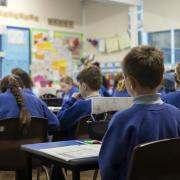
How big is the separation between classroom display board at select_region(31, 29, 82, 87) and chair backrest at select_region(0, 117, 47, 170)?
15.2ft

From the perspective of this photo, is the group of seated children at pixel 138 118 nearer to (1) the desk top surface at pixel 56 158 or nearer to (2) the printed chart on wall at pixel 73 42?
(1) the desk top surface at pixel 56 158

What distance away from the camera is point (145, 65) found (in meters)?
1.49

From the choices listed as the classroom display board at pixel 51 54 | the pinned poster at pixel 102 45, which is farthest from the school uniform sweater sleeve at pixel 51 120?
the pinned poster at pixel 102 45

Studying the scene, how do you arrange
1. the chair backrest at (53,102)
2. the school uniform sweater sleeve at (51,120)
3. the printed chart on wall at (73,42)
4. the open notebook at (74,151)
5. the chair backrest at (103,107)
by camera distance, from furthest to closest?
the printed chart on wall at (73,42) → the chair backrest at (53,102) → the school uniform sweater sleeve at (51,120) → the chair backrest at (103,107) → the open notebook at (74,151)

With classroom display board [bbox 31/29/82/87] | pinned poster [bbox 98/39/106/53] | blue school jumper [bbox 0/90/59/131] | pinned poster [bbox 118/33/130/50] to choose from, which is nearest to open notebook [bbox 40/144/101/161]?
blue school jumper [bbox 0/90/59/131]

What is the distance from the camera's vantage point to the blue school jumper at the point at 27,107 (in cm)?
277

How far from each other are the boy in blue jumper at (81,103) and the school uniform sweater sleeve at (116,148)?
1.40 metres

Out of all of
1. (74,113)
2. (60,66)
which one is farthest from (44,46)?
(74,113)

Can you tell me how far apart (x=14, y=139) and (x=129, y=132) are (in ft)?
4.38

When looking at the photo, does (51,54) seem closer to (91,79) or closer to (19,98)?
(91,79)

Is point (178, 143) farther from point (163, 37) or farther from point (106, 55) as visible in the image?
point (106, 55)

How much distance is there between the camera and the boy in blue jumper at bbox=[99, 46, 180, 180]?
1461 mm

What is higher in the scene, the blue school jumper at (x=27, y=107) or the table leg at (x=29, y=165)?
the blue school jumper at (x=27, y=107)

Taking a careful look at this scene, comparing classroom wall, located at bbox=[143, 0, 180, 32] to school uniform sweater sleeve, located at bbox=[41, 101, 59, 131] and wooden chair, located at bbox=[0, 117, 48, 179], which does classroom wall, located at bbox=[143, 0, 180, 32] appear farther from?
wooden chair, located at bbox=[0, 117, 48, 179]
